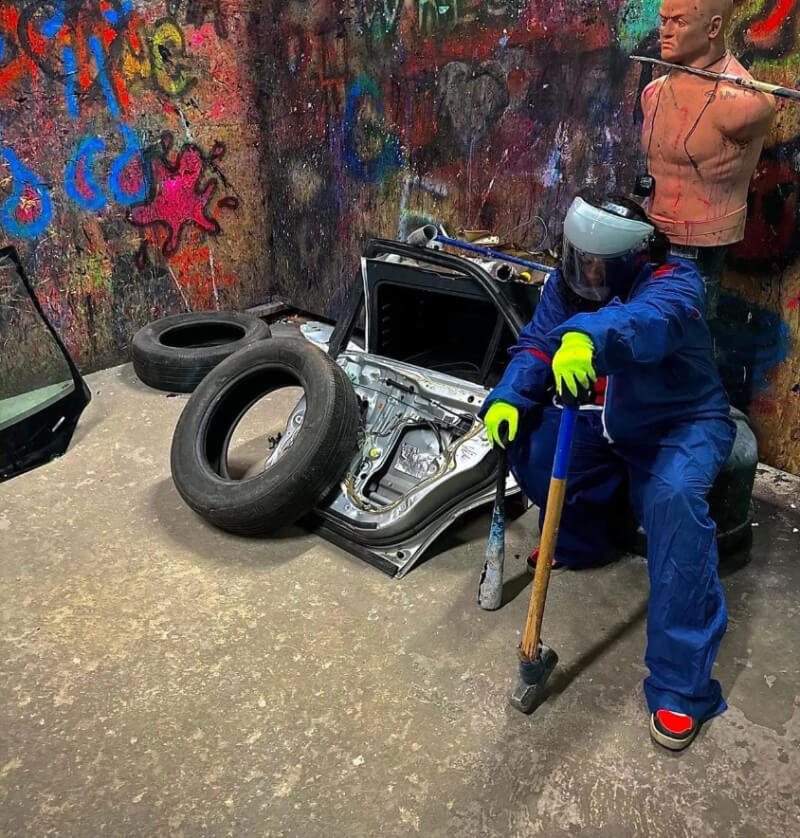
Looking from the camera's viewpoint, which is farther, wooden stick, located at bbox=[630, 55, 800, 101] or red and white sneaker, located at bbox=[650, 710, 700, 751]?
wooden stick, located at bbox=[630, 55, 800, 101]

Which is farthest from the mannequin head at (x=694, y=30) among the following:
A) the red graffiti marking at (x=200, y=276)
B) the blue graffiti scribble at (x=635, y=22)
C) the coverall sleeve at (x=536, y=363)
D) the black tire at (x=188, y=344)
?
the red graffiti marking at (x=200, y=276)

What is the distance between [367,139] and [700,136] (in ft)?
7.09

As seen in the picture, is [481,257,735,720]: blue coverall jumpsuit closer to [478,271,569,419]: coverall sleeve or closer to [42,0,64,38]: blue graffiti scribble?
[478,271,569,419]: coverall sleeve

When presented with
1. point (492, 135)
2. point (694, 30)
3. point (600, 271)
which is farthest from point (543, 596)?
point (492, 135)

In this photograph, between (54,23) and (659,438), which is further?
(54,23)

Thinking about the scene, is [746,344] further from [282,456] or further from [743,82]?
[282,456]

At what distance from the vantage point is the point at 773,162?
9.07ft

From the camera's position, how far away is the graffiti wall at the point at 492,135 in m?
2.89

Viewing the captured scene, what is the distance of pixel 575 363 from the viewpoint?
176cm

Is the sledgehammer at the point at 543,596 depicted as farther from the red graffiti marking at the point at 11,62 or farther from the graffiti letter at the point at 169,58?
the graffiti letter at the point at 169,58

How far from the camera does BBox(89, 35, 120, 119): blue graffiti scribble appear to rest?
150 inches

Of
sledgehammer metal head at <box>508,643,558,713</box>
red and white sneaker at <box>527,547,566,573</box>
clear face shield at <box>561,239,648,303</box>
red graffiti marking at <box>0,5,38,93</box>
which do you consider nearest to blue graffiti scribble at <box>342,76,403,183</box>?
red graffiti marking at <box>0,5,38,93</box>

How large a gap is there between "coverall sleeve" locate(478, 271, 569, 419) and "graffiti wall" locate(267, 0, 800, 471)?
117cm

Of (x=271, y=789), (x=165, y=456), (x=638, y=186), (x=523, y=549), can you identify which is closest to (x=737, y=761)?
(x=523, y=549)
